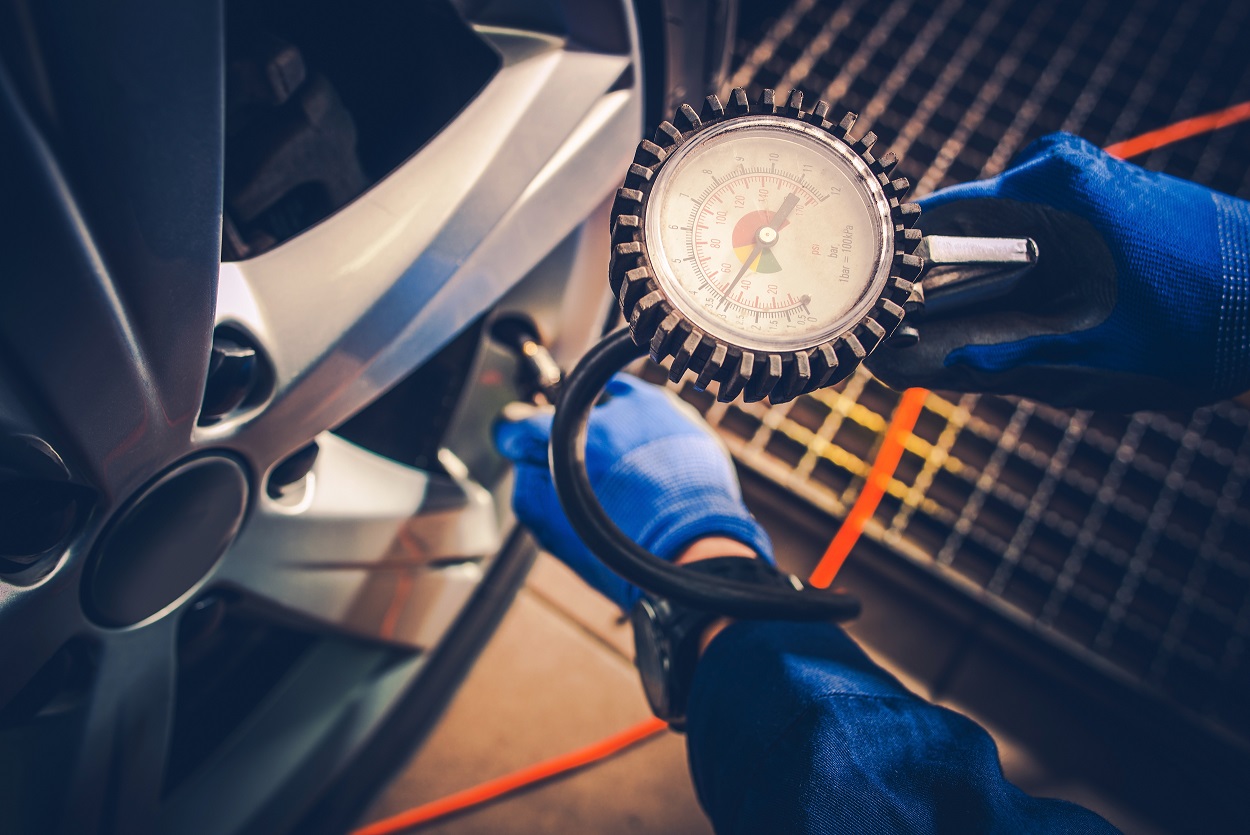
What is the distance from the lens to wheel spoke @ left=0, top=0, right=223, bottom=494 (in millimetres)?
421

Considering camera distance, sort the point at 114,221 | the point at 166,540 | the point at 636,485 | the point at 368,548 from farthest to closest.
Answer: the point at 636,485 < the point at 368,548 < the point at 166,540 < the point at 114,221

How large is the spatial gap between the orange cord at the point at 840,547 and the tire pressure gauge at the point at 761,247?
783mm

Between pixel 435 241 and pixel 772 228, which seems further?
pixel 435 241

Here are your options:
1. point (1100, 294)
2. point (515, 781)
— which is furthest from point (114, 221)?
point (515, 781)

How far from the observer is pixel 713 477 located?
99 cm

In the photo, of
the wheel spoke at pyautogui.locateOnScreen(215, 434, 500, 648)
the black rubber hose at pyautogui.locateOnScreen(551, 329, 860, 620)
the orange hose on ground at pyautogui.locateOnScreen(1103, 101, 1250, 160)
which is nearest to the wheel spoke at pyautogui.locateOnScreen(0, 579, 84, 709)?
the wheel spoke at pyautogui.locateOnScreen(215, 434, 500, 648)

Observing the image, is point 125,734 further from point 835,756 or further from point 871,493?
point 871,493

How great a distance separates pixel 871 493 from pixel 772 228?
0.86m

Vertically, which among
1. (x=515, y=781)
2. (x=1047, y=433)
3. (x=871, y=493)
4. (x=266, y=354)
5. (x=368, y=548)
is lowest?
(x=515, y=781)

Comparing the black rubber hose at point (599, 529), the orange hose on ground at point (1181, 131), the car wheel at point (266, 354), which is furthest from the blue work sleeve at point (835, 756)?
the orange hose on ground at point (1181, 131)

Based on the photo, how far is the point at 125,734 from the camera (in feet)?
2.08

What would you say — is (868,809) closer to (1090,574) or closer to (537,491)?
(537,491)

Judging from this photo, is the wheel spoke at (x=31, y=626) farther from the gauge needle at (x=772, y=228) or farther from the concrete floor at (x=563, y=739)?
the concrete floor at (x=563, y=739)

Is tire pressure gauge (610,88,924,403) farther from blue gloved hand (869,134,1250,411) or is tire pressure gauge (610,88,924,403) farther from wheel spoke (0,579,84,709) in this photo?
wheel spoke (0,579,84,709)
